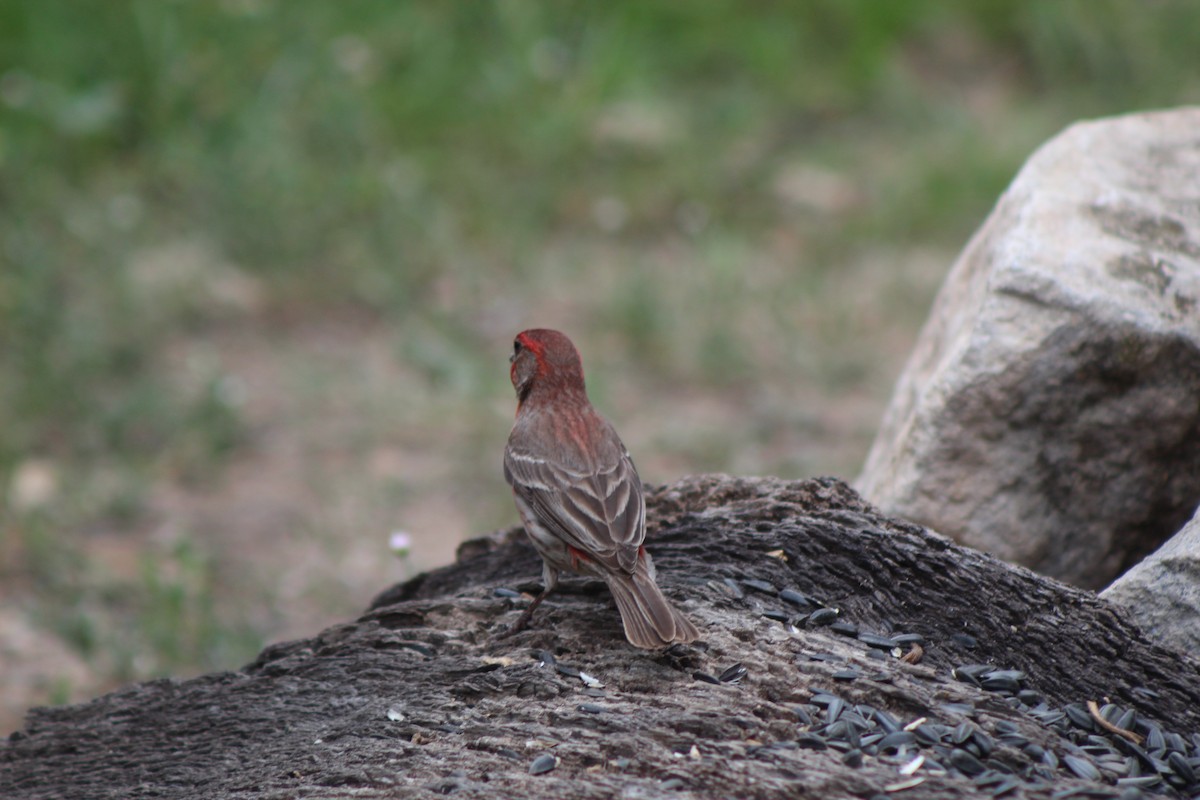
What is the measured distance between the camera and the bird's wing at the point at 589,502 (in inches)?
143

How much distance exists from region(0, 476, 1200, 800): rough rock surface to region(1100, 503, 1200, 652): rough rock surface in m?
0.17

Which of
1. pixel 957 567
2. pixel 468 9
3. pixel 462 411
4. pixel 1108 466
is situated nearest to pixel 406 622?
pixel 957 567

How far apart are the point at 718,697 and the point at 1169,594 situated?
1.26 meters

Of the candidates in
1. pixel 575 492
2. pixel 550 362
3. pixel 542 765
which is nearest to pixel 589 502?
pixel 575 492

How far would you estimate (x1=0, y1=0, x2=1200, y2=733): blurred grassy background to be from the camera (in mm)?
6484

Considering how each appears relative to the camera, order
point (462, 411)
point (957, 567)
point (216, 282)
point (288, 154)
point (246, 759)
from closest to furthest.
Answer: point (246, 759), point (957, 567), point (462, 411), point (216, 282), point (288, 154)

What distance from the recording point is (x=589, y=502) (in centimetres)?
384

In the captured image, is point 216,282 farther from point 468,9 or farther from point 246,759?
point 246,759

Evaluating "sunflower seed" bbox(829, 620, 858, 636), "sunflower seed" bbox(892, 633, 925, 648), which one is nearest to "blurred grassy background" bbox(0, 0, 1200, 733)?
"sunflower seed" bbox(829, 620, 858, 636)

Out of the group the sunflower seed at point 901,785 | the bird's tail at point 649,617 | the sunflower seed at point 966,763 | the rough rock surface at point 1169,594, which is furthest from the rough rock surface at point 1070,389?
the sunflower seed at point 901,785

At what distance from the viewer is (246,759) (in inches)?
127

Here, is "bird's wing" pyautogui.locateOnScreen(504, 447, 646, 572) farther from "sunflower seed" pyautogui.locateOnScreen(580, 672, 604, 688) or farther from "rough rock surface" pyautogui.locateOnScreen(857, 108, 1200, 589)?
"rough rock surface" pyautogui.locateOnScreen(857, 108, 1200, 589)

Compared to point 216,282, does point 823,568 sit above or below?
below

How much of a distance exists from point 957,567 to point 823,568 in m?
0.34
